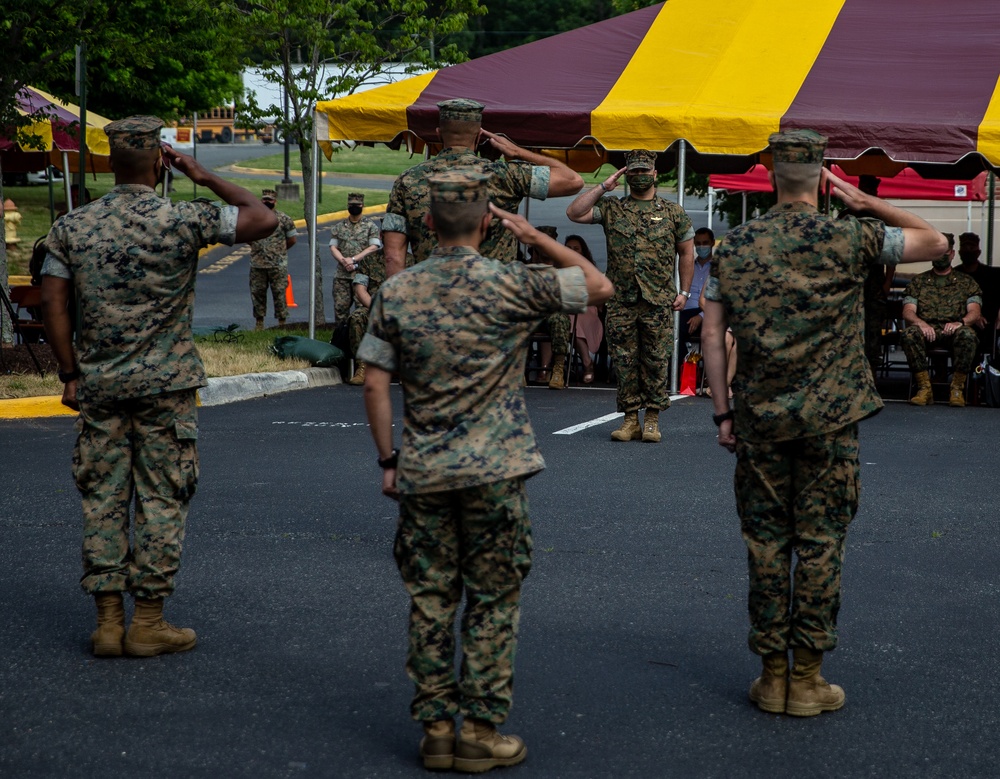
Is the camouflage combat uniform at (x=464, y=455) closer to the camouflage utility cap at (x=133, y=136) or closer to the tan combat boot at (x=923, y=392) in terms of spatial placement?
the camouflage utility cap at (x=133, y=136)

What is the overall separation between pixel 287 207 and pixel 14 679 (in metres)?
36.8

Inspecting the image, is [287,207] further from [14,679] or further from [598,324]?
[14,679]

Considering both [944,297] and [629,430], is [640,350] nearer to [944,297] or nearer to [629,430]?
[629,430]

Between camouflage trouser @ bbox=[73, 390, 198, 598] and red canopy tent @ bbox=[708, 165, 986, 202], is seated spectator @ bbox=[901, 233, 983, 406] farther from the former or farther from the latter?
camouflage trouser @ bbox=[73, 390, 198, 598]

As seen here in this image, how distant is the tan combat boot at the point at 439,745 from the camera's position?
162 inches

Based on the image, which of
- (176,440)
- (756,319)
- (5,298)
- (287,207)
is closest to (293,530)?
(176,440)

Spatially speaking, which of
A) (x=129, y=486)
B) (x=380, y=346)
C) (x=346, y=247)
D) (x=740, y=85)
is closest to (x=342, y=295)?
(x=346, y=247)

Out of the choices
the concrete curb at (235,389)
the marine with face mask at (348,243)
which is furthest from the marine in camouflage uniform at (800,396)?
the marine with face mask at (348,243)

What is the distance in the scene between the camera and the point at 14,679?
4.93m

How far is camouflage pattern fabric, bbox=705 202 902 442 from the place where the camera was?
4.54m

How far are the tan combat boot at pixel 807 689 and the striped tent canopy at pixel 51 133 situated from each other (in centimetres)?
1078

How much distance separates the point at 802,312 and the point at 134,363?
245 cm

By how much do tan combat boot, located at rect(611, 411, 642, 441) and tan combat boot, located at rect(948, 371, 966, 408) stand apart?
4.31 m

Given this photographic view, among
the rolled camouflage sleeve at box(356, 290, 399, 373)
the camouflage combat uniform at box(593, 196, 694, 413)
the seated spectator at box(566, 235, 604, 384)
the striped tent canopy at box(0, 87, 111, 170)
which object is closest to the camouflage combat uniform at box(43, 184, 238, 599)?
the rolled camouflage sleeve at box(356, 290, 399, 373)
